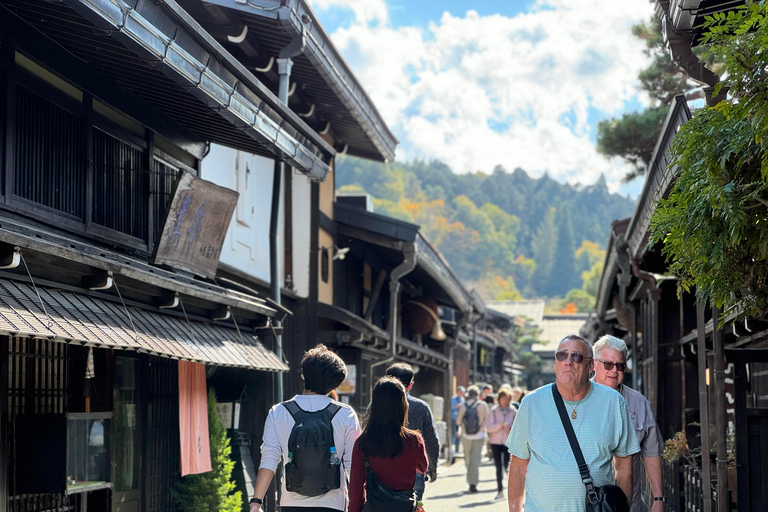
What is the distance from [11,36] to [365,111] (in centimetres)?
977

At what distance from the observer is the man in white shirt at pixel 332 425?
6.68 meters

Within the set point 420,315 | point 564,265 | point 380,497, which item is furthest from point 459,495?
point 564,265

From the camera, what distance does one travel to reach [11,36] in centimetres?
705

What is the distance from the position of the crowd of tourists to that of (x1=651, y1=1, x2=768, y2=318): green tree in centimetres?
78

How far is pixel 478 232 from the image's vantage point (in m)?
169

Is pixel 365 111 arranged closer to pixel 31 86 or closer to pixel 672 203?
pixel 31 86

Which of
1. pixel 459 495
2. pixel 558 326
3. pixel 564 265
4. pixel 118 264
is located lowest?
pixel 459 495

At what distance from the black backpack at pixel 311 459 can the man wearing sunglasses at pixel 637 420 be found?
1885 mm

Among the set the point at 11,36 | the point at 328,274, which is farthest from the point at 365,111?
the point at 11,36

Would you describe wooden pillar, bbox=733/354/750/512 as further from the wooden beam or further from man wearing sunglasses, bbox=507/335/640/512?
the wooden beam

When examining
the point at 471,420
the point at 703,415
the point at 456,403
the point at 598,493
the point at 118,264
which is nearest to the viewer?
the point at 598,493

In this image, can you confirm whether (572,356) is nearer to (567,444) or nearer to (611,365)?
(567,444)

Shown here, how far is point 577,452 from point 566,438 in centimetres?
10

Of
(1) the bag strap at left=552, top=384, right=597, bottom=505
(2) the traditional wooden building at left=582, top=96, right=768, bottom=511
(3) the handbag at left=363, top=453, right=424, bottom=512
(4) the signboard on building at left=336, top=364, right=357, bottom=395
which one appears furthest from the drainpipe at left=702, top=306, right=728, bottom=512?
(4) the signboard on building at left=336, top=364, right=357, bottom=395
